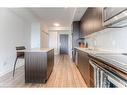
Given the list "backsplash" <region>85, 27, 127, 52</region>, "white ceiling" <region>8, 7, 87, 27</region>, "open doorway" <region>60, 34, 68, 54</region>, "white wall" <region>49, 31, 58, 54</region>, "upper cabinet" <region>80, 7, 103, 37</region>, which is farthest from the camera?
"open doorway" <region>60, 34, 68, 54</region>

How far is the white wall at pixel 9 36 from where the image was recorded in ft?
15.3

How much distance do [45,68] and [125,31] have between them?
209 cm

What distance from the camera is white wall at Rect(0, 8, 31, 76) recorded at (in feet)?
15.3

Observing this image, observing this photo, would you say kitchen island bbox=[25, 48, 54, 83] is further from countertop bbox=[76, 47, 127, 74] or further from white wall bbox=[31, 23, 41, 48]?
white wall bbox=[31, 23, 41, 48]

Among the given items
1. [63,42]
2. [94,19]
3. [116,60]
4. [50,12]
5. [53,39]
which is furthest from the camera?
[63,42]

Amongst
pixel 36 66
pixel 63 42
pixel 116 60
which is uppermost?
pixel 63 42

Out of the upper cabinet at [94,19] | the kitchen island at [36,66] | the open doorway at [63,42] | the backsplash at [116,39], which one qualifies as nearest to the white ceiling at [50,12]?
the upper cabinet at [94,19]

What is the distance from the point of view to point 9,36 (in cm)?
520

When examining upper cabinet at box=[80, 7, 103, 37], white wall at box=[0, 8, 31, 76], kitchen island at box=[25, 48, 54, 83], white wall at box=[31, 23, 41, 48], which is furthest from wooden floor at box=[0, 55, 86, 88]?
white wall at box=[31, 23, 41, 48]

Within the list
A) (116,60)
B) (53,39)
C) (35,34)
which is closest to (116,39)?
(116,60)

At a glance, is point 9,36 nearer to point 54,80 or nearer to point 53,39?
point 54,80
